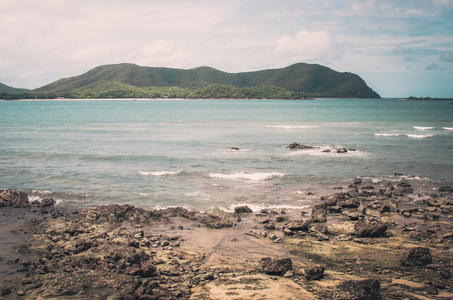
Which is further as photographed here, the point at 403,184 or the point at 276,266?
the point at 403,184

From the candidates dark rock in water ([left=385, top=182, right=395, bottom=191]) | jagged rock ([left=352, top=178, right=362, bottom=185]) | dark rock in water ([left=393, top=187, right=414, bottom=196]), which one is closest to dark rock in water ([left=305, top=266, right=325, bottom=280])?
dark rock in water ([left=393, top=187, right=414, bottom=196])

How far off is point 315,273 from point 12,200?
15.0 m

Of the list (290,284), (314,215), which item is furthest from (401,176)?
(290,284)

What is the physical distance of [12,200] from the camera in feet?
54.3

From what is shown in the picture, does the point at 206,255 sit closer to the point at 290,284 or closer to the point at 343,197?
the point at 290,284

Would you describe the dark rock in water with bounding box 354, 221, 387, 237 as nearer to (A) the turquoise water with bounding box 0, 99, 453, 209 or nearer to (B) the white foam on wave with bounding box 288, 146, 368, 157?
(A) the turquoise water with bounding box 0, 99, 453, 209

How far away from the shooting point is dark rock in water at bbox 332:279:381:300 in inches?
326

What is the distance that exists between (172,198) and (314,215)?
7558mm

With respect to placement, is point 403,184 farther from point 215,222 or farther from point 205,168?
point 205,168

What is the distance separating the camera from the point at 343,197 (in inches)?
684

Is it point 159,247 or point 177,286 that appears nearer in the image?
point 177,286

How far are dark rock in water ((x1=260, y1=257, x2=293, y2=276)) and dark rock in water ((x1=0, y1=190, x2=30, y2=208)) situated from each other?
12803 mm

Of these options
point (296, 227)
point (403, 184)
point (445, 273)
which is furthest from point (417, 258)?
point (403, 184)

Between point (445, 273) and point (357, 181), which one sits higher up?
point (357, 181)
